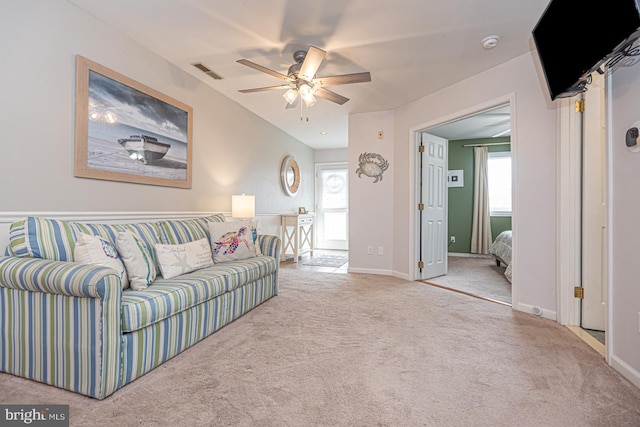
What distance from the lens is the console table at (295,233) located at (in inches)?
216

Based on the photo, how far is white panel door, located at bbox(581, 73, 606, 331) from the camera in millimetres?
2324

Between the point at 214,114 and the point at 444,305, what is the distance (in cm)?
332

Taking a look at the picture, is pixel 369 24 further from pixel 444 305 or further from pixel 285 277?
pixel 285 277

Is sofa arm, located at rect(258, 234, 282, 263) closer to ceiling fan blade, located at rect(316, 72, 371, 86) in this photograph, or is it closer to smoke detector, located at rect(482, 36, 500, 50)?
ceiling fan blade, located at rect(316, 72, 371, 86)

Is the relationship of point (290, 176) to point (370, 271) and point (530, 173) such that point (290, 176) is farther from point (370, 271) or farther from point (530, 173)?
point (530, 173)

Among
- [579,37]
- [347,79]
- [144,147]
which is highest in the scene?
[347,79]

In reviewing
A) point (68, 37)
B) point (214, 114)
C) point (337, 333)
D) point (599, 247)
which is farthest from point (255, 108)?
point (599, 247)

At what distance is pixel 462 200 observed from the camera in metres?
6.25

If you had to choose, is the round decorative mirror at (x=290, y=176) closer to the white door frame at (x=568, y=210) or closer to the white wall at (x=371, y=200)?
the white wall at (x=371, y=200)

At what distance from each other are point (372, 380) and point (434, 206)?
311cm

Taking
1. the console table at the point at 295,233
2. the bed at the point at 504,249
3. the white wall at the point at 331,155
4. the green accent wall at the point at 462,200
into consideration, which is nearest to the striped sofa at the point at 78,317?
the console table at the point at 295,233

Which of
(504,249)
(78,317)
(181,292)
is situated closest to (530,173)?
Answer: (504,249)

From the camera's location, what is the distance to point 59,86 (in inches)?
83.0

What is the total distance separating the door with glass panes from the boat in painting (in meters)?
4.54
